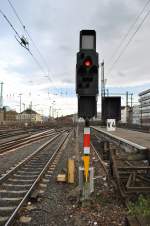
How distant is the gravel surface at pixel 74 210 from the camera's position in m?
7.16

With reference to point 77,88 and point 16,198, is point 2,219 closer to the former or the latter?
point 16,198

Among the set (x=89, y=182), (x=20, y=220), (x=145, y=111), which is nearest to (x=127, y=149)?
(x=89, y=182)

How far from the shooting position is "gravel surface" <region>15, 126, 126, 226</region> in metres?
7.16

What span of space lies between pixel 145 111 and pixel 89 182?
134 metres

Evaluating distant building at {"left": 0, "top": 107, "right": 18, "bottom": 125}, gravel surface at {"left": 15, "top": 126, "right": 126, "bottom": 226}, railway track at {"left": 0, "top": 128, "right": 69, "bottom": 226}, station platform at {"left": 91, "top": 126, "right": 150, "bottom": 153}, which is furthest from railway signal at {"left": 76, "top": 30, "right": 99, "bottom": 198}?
distant building at {"left": 0, "top": 107, "right": 18, "bottom": 125}

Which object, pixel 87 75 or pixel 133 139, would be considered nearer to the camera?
pixel 87 75

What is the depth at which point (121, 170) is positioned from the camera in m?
12.0

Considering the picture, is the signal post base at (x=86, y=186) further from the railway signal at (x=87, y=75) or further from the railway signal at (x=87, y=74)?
the railway signal at (x=87, y=74)

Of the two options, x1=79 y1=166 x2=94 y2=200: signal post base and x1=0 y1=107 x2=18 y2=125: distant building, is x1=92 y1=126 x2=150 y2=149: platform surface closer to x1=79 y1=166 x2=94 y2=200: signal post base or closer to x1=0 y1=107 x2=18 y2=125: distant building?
x1=79 y1=166 x2=94 y2=200: signal post base

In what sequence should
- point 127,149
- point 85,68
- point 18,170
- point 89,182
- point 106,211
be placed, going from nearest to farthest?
point 106,211 → point 85,68 → point 89,182 → point 18,170 → point 127,149

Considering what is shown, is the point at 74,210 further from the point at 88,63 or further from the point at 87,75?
the point at 88,63

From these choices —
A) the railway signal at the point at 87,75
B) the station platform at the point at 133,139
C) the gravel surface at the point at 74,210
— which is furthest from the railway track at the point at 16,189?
the station platform at the point at 133,139

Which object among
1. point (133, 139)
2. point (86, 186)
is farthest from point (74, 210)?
point (133, 139)

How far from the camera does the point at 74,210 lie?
8008mm
